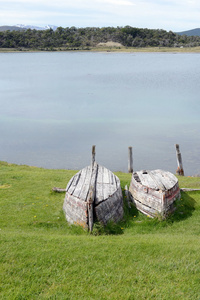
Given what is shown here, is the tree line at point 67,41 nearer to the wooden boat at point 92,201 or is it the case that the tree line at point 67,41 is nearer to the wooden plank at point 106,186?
the wooden plank at point 106,186

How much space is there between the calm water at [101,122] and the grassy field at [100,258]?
13.1 m

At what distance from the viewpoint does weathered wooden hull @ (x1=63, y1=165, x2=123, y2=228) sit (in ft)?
37.2

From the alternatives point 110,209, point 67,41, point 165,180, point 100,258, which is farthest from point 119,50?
point 100,258

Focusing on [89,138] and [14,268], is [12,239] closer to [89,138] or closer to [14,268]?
[14,268]

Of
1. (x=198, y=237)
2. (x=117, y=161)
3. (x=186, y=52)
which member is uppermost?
(x=186, y=52)

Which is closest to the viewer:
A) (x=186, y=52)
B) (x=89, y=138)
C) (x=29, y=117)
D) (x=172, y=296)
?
(x=172, y=296)

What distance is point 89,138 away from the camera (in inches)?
1271

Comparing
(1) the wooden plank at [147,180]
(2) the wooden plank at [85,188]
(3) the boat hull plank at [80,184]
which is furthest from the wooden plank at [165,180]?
(3) the boat hull plank at [80,184]

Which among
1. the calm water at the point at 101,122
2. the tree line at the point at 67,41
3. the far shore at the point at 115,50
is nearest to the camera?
the calm water at the point at 101,122

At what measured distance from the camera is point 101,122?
1507 inches

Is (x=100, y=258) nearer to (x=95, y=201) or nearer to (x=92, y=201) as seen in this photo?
(x=92, y=201)

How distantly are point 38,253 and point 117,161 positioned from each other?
1808cm

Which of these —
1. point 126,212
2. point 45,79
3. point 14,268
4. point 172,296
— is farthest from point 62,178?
point 45,79

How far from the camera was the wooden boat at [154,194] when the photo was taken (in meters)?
12.5
